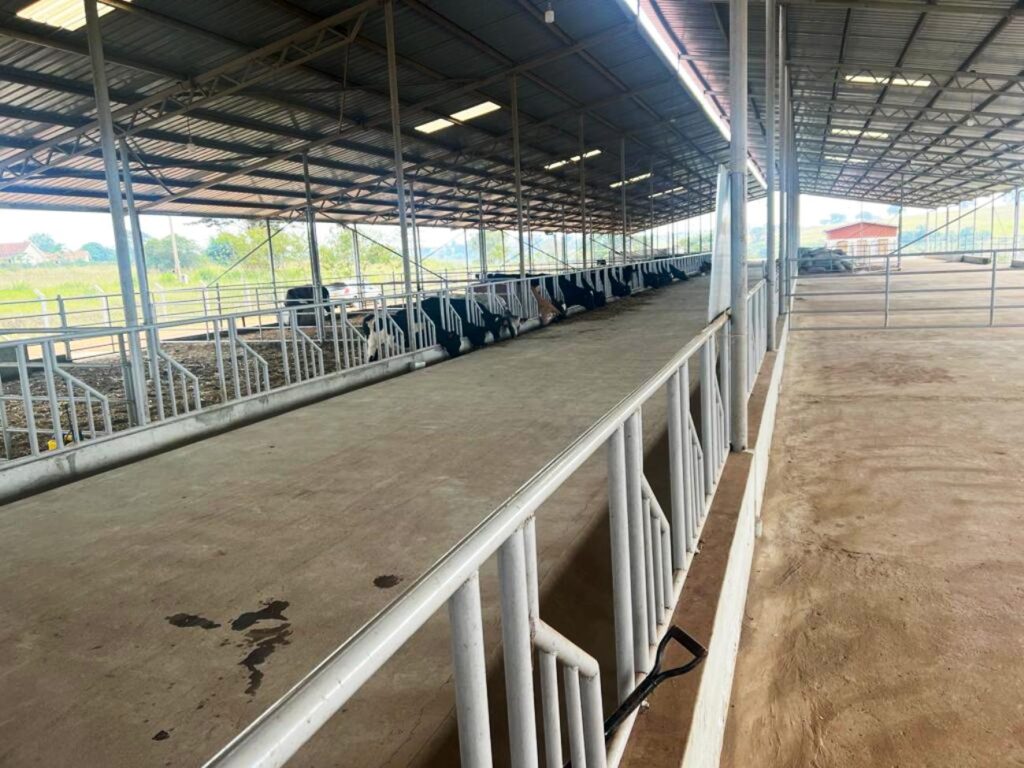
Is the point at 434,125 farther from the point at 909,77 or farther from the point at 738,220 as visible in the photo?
the point at 738,220

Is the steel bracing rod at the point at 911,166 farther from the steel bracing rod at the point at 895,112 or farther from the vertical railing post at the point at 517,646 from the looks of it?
the vertical railing post at the point at 517,646

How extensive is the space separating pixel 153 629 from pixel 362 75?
1169 centimetres

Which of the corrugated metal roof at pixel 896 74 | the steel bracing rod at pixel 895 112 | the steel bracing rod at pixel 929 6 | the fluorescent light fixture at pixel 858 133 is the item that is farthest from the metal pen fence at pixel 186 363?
the fluorescent light fixture at pixel 858 133

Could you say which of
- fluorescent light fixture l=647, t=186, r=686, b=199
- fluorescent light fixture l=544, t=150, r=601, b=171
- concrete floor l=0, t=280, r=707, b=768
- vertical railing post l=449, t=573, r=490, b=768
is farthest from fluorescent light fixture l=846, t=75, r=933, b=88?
fluorescent light fixture l=647, t=186, r=686, b=199

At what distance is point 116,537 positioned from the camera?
3.70 meters

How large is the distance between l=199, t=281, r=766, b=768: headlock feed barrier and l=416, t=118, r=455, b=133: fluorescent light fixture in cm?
1473

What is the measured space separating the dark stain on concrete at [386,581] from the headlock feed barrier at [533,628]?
1025 mm

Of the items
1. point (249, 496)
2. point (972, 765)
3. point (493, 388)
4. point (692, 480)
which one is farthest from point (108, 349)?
point (972, 765)

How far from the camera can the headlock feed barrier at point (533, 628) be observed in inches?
31.2

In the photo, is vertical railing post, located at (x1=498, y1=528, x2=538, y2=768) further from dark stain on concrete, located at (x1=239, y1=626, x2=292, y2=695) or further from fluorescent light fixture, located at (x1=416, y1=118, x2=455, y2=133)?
fluorescent light fixture, located at (x1=416, y1=118, x2=455, y2=133)

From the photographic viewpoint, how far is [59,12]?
26.7 ft

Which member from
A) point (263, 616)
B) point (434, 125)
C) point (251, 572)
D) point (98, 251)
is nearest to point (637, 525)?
point (263, 616)

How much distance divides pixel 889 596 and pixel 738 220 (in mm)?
2304

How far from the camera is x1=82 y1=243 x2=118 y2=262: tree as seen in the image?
45.9m
